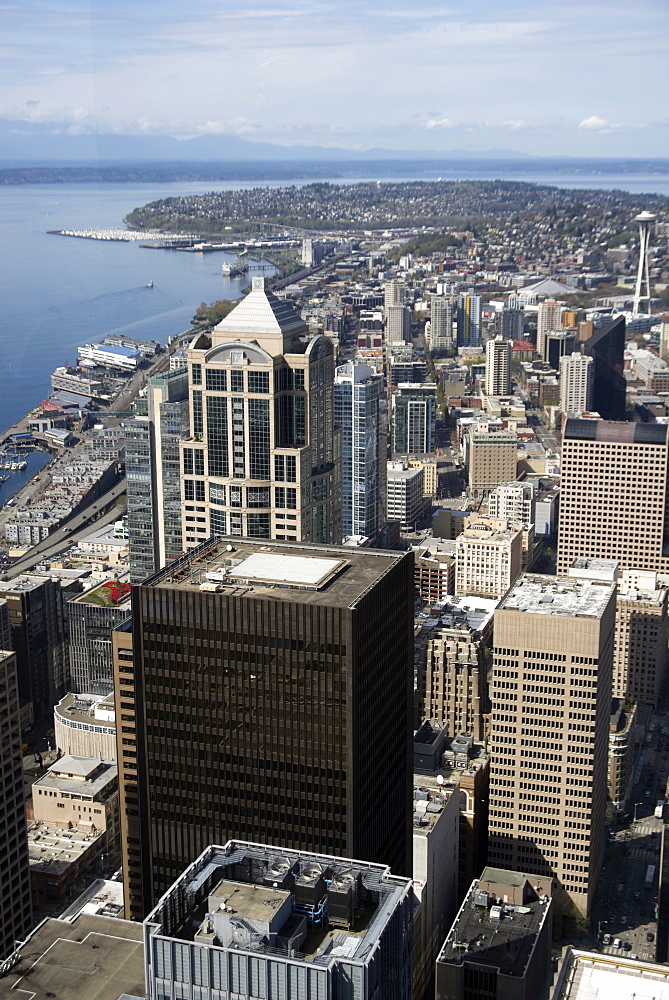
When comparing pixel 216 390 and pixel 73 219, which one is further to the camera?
pixel 73 219

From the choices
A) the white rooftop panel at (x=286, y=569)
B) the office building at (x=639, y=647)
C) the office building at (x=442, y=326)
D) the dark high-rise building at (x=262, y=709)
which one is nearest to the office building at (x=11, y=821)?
the dark high-rise building at (x=262, y=709)

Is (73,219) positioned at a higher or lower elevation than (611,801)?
higher

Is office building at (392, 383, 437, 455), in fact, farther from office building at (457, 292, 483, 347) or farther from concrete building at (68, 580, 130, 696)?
office building at (457, 292, 483, 347)

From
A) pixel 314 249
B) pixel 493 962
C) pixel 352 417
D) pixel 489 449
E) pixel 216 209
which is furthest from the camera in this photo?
pixel 216 209

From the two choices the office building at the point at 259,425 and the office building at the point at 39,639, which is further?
the office building at the point at 39,639

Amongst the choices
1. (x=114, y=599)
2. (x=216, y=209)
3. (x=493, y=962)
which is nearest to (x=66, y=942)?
(x=493, y=962)

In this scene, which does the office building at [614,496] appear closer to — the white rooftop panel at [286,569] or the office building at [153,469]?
the office building at [153,469]

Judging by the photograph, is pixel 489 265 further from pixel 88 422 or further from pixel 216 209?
pixel 88 422
